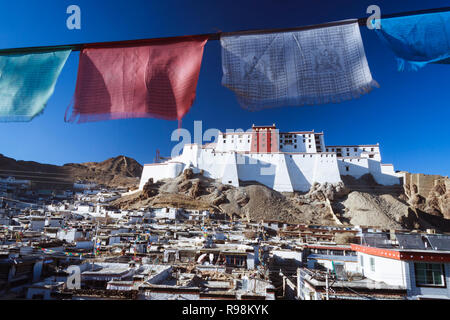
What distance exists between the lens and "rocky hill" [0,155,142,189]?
83.8m

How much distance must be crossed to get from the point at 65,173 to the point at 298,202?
84803 millimetres

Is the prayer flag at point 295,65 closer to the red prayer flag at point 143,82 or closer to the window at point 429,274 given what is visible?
the red prayer flag at point 143,82

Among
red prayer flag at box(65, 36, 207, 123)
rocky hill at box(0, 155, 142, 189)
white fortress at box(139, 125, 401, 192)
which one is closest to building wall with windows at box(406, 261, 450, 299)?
red prayer flag at box(65, 36, 207, 123)

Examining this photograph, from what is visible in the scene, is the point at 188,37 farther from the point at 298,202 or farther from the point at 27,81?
the point at 298,202

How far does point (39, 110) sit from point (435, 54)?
12.5 feet

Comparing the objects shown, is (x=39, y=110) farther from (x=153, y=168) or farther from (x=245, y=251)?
(x=153, y=168)

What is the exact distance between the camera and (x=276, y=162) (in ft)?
157

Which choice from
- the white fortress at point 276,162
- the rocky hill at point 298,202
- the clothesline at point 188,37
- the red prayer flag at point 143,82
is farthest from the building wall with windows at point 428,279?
the white fortress at point 276,162

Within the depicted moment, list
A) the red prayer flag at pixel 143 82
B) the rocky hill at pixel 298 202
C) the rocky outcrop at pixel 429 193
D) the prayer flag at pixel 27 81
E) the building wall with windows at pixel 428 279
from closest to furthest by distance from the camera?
the red prayer flag at pixel 143 82 < the prayer flag at pixel 27 81 < the building wall with windows at pixel 428 279 < the rocky hill at pixel 298 202 < the rocky outcrop at pixel 429 193

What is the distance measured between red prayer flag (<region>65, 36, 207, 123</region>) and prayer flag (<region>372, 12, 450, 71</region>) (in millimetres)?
1710

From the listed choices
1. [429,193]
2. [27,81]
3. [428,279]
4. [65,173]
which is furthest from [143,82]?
[65,173]

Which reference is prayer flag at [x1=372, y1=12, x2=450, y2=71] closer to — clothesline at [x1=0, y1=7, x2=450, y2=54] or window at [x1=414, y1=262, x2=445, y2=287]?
clothesline at [x1=0, y1=7, x2=450, y2=54]

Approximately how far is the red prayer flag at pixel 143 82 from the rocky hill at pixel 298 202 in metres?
35.2

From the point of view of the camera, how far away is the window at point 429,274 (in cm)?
534
